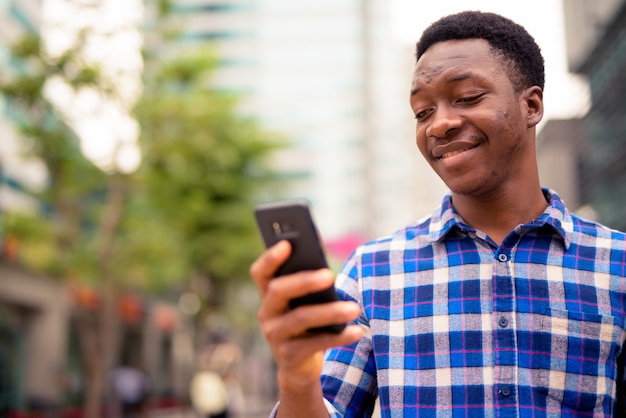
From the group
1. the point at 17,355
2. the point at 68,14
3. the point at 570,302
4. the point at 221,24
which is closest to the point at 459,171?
the point at 570,302

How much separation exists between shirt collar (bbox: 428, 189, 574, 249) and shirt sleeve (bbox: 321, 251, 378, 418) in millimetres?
236

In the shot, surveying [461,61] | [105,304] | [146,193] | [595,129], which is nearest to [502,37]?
[461,61]

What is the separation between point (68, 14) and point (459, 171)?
11.0 metres

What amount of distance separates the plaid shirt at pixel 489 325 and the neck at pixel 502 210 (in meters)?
0.04

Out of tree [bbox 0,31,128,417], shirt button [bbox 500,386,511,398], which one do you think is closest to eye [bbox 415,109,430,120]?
shirt button [bbox 500,386,511,398]

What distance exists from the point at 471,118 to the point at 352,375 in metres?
0.62

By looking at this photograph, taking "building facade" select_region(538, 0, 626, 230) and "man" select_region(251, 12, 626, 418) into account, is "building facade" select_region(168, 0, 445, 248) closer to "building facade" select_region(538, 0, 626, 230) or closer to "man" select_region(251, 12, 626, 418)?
"building facade" select_region(538, 0, 626, 230)

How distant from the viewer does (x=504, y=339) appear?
159 centimetres

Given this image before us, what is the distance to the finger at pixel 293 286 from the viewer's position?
113 cm

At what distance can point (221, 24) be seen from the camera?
7038cm

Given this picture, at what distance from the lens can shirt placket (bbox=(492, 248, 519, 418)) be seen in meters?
1.54

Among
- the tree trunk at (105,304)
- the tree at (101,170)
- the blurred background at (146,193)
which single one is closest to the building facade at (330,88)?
the blurred background at (146,193)

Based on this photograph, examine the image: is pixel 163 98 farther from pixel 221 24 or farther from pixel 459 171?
pixel 221 24

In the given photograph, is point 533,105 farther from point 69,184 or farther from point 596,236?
point 69,184
